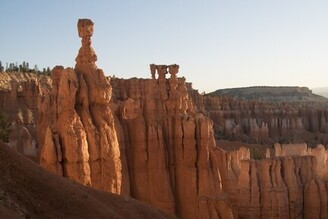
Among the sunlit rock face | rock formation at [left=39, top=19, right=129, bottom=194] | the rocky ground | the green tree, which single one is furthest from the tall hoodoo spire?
the sunlit rock face

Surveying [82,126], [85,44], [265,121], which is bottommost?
[265,121]

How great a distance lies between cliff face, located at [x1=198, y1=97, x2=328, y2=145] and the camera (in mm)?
68938

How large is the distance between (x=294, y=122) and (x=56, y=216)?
6561 centimetres

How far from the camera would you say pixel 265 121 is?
73750mm

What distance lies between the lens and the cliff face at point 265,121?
68.9 meters

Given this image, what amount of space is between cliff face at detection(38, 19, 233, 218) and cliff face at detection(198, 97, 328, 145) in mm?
40490

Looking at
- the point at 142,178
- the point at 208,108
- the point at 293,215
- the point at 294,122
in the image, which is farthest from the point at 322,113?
the point at 142,178

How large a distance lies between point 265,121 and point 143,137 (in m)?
50.2

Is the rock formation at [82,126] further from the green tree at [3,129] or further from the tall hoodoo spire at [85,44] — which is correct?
the green tree at [3,129]

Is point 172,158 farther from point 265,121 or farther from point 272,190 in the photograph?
point 265,121

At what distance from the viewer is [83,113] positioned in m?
18.5

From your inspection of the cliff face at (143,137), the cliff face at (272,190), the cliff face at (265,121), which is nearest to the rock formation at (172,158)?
the cliff face at (143,137)

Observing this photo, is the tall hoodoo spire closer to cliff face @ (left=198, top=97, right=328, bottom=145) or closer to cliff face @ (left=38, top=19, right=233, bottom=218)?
cliff face @ (left=38, top=19, right=233, bottom=218)

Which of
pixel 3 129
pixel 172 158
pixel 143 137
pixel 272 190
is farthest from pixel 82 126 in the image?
pixel 3 129
